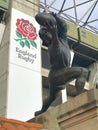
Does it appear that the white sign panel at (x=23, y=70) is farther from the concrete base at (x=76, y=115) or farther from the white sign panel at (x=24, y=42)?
the concrete base at (x=76, y=115)

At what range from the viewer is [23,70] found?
23.9m

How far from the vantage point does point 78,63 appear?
119 ft

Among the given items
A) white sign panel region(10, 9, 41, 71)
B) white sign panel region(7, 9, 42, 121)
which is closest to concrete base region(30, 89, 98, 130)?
white sign panel region(7, 9, 42, 121)

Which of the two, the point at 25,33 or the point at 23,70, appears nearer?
the point at 23,70

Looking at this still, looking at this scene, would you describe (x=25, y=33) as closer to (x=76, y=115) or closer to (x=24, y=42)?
(x=24, y=42)

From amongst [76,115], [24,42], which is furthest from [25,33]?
[76,115]

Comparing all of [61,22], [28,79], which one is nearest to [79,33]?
[28,79]

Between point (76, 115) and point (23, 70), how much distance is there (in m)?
18.5

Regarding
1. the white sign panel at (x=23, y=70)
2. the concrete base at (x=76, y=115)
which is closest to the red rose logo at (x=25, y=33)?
the white sign panel at (x=23, y=70)

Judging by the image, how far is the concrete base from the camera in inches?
207

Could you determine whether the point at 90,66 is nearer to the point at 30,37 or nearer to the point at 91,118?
the point at 30,37

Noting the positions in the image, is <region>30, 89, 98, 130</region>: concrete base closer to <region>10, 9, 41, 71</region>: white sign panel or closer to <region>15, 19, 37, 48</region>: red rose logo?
<region>10, 9, 41, 71</region>: white sign panel

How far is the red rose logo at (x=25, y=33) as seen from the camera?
24703mm

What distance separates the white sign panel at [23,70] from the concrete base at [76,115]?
15862 mm
